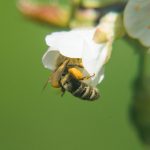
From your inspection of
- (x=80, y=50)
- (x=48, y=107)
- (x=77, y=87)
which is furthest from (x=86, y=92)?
(x=48, y=107)

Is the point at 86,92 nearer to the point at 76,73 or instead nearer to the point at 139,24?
the point at 76,73

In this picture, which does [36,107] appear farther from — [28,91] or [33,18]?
[33,18]

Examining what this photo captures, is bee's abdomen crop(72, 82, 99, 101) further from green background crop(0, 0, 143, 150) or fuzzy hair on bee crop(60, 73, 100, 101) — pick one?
green background crop(0, 0, 143, 150)

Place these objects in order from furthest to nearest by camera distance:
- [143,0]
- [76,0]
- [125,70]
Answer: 1. [125,70]
2. [76,0]
3. [143,0]

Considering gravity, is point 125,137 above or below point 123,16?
below

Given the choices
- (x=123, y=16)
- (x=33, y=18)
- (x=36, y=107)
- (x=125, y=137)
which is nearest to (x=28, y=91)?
(x=36, y=107)

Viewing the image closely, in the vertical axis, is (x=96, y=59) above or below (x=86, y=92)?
above
